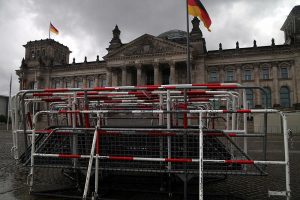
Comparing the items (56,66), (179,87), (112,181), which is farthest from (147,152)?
(56,66)

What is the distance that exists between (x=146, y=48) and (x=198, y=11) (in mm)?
38862

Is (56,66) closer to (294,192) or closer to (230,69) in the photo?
(230,69)

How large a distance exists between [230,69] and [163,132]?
2154 inches

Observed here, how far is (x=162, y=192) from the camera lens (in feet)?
18.4

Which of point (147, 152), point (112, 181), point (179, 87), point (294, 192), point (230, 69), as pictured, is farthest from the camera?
point (230, 69)

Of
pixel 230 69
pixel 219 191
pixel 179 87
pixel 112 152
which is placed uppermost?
pixel 230 69

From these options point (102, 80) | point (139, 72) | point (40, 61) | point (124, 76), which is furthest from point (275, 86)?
point (40, 61)

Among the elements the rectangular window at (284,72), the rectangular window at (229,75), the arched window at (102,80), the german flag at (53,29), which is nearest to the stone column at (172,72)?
the rectangular window at (229,75)

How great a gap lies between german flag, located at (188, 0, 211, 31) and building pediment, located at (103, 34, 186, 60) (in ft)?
116

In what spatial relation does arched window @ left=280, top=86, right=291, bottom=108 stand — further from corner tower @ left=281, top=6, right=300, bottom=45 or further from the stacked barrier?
the stacked barrier

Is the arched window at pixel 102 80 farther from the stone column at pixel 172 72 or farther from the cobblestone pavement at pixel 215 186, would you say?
the cobblestone pavement at pixel 215 186

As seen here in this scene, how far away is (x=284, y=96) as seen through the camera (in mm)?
54406

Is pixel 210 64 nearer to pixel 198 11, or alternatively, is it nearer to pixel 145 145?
pixel 198 11

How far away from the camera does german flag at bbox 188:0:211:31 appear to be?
62.7 ft
